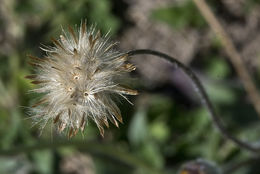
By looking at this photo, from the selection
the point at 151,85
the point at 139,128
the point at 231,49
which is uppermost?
the point at 151,85

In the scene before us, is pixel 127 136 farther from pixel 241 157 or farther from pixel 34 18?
pixel 34 18

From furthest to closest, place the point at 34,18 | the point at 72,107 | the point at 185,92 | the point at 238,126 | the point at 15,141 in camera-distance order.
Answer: the point at 34,18 → the point at 185,92 → the point at 238,126 → the point at 15,141 → the point at 72,107

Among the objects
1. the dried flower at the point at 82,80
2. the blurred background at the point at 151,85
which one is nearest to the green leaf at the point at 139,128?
the blurred background at the point at 151,85

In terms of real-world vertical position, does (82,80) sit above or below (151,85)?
below

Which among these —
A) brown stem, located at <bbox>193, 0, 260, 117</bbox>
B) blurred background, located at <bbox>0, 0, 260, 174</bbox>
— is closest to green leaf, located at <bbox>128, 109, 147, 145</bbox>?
blurred background, located at <bbox>0, 0, 260, 174</bbox>

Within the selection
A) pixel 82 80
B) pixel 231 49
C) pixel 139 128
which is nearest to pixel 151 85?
pixel 139 128

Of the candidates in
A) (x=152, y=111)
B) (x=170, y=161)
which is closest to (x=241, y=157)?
(x=170, y=161)

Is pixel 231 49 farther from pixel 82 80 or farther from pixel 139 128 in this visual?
pixel 82 80
